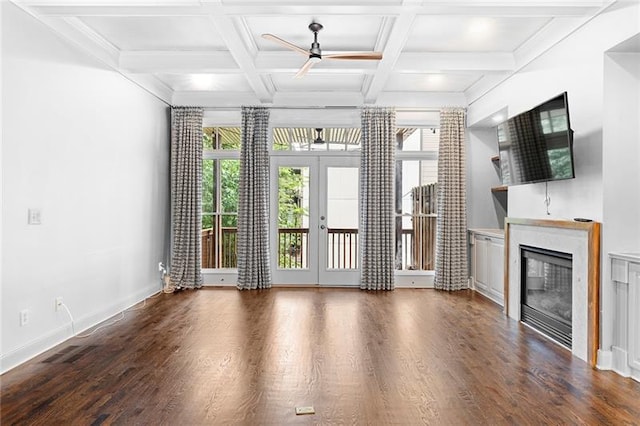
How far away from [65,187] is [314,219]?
140 inches

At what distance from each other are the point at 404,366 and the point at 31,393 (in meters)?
2.55

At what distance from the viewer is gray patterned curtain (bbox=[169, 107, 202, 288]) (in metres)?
6.29

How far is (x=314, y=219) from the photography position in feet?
21.7

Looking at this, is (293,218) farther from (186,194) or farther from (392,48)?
(392,48)

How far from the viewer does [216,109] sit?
21.4 ft

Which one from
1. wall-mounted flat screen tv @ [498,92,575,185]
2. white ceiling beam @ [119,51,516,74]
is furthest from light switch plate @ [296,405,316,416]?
white ceiling beam @ [119,51,516,74]

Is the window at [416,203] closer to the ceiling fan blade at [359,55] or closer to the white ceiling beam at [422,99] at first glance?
the white ceiling beam at [422,99]

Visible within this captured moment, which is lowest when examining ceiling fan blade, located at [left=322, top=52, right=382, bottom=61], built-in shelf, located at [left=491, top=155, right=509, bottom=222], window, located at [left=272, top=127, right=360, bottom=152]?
built-in shelf, located at [left=491, top=155, right=509, bottom=222]

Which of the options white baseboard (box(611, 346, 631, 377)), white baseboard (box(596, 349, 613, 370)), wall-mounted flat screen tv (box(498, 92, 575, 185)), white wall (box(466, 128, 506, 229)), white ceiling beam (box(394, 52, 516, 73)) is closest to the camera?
white baseboard (box(611, 346, 631, 377))

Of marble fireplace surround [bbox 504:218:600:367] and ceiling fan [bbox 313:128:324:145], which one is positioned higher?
ceiling fan [bbox 313:128:324:145]

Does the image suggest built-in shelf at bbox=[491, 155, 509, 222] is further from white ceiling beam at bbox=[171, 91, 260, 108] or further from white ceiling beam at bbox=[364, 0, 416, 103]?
white ceiling beam at bbox=[171, 91, 260, 108]

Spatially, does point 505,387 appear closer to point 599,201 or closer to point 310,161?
point 599,201

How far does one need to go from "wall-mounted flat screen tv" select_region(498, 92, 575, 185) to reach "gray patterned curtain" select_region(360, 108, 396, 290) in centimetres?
192

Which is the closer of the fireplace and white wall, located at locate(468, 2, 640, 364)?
white wall, located at locate(468, 2, 640, 364)
